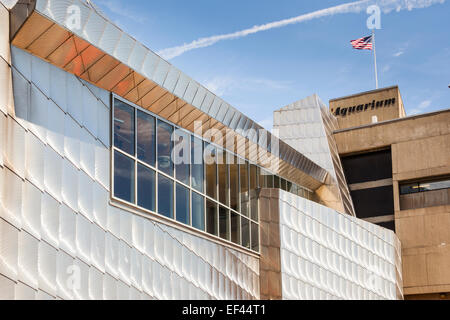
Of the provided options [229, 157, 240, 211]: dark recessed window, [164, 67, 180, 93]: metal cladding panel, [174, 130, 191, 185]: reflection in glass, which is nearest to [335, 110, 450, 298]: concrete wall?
[229, 157, 240, 211]: dark recessed window

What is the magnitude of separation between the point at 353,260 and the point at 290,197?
18.7ft

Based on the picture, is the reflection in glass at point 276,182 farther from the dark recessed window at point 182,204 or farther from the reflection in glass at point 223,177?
the dark recessed window at point 182,204

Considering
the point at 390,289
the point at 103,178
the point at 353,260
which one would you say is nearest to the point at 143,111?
the point at 103,178

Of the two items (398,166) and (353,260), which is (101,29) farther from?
(398,166)

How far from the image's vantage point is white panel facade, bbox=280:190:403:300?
973 inches

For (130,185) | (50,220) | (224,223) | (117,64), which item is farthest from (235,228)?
(50,220)

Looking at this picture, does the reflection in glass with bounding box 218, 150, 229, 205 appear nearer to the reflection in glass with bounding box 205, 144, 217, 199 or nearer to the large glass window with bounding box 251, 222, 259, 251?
the reflection in glass with bounding box 205, 144, 217, 199

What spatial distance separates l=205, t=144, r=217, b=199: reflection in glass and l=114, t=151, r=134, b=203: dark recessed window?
457 centimetres

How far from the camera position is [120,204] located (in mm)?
17375

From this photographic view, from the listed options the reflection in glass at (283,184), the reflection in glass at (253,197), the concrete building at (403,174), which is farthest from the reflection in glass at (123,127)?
the concrete building at (403,174)

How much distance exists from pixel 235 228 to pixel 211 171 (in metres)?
2.25

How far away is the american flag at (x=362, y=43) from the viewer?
40.9 m

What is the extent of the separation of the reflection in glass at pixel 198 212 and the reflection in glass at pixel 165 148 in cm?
156

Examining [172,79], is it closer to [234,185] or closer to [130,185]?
[130,185]
